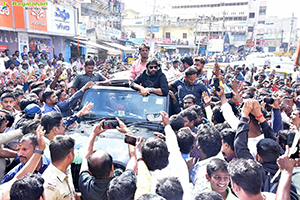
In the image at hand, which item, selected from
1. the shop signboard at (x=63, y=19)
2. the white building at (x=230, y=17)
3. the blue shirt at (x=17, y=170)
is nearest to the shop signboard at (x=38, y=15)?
the shop signboard at (x=63, y=19)

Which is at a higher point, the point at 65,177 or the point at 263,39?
the point at 263,39

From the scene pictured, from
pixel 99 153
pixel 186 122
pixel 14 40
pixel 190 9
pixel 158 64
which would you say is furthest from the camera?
pixel 190 9

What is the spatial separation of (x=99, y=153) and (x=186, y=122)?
1.61 meters

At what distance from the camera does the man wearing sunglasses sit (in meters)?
3.90

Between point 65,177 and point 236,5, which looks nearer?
point 65,177

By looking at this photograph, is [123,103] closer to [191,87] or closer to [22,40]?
[191,87]

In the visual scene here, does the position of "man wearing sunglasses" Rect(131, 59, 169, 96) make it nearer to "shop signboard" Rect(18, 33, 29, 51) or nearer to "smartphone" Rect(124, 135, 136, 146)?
"smartphone" Rect(124, 135, 136, 146)

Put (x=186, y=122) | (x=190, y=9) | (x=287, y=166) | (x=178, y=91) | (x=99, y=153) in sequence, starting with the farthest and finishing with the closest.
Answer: (x=190, y=9)
(x=178, y=91)
(x=186, y=122)
(x=99, y=153)
(x=287, y=166)

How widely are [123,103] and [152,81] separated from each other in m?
0.64

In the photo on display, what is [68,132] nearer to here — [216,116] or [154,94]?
[154,94]

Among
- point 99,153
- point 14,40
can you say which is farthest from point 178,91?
point 14,40

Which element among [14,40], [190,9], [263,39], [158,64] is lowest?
[158,64]

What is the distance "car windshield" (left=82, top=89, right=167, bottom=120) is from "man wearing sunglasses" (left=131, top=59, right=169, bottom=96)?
0.61ft

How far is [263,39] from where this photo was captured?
216 ft
